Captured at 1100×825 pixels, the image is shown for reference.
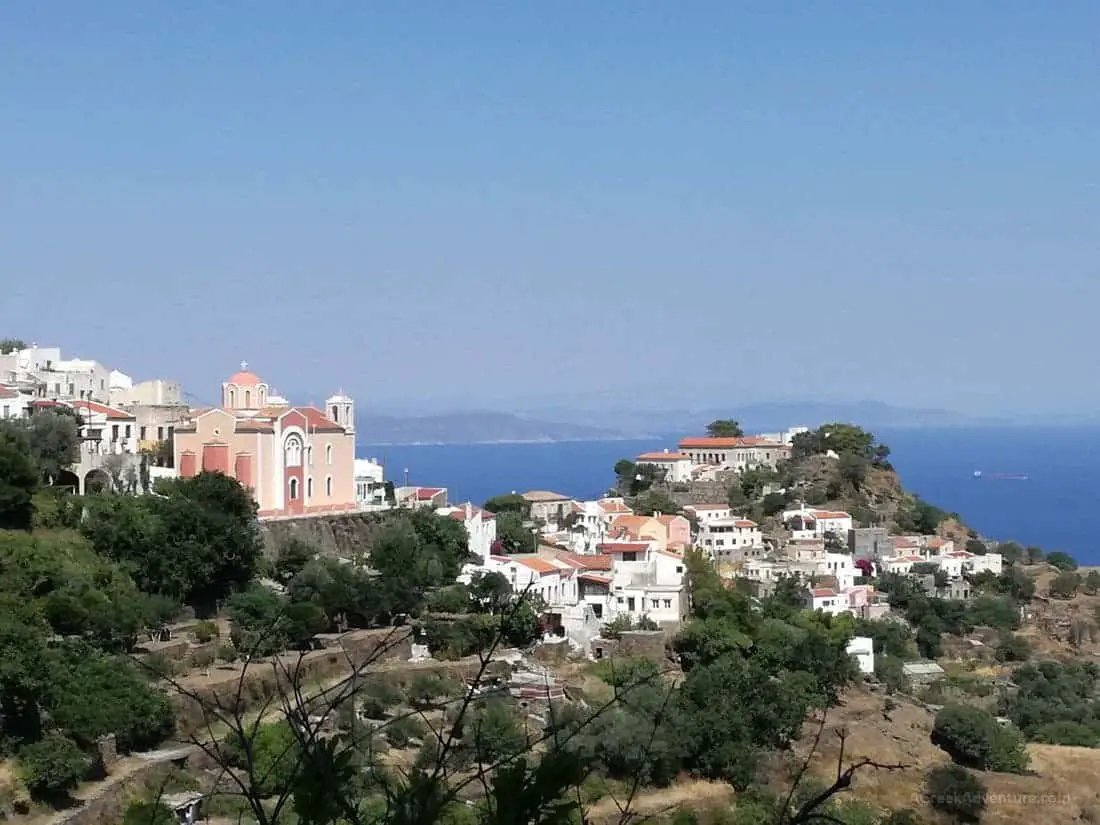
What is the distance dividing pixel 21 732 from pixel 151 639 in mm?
4784

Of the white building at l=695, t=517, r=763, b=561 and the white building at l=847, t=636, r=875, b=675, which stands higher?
the white building at l=695, t=517, r=763, b=561

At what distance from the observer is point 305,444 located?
31250 millimetres

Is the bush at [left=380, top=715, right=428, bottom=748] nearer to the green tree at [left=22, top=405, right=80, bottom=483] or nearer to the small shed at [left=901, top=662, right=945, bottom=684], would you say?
the green tree at [left=22, top=405, right=80, bottom=483]

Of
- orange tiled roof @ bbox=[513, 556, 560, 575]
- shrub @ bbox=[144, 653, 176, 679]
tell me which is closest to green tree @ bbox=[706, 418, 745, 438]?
orange tiled roof @ bbox=[513, 556, 560, 575]

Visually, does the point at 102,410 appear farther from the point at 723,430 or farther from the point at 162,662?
the point at 723,430

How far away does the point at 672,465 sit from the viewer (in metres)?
53.2

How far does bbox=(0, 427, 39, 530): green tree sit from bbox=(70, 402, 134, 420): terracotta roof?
6665mm

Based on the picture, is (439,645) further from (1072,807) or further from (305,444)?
(1072,807)

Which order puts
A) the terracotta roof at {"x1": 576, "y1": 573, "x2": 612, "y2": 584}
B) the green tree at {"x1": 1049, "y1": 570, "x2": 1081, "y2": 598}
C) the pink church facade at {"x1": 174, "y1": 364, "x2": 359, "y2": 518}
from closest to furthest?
1. the terracotta roof at {"x1": 576, "y1": 573, "x2": 612, "y2": 584}
2. the pink church facade at {"x1": 174, "y1": 364, "x2": 359, "y2": 518}
3. the green tree at {"x1": 1049, "y1": 570, "x2": 1081, "y2": 598}

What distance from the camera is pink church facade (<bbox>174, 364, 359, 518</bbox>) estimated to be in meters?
30.0

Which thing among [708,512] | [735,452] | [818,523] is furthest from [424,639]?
[735,452]

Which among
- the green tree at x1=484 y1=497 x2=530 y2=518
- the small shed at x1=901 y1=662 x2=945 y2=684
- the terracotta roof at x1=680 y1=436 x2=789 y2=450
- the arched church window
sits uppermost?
the arched church window

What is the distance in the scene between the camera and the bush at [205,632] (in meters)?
22.0

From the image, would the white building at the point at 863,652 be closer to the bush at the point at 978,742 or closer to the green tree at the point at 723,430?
the bush at the point at 978,742
